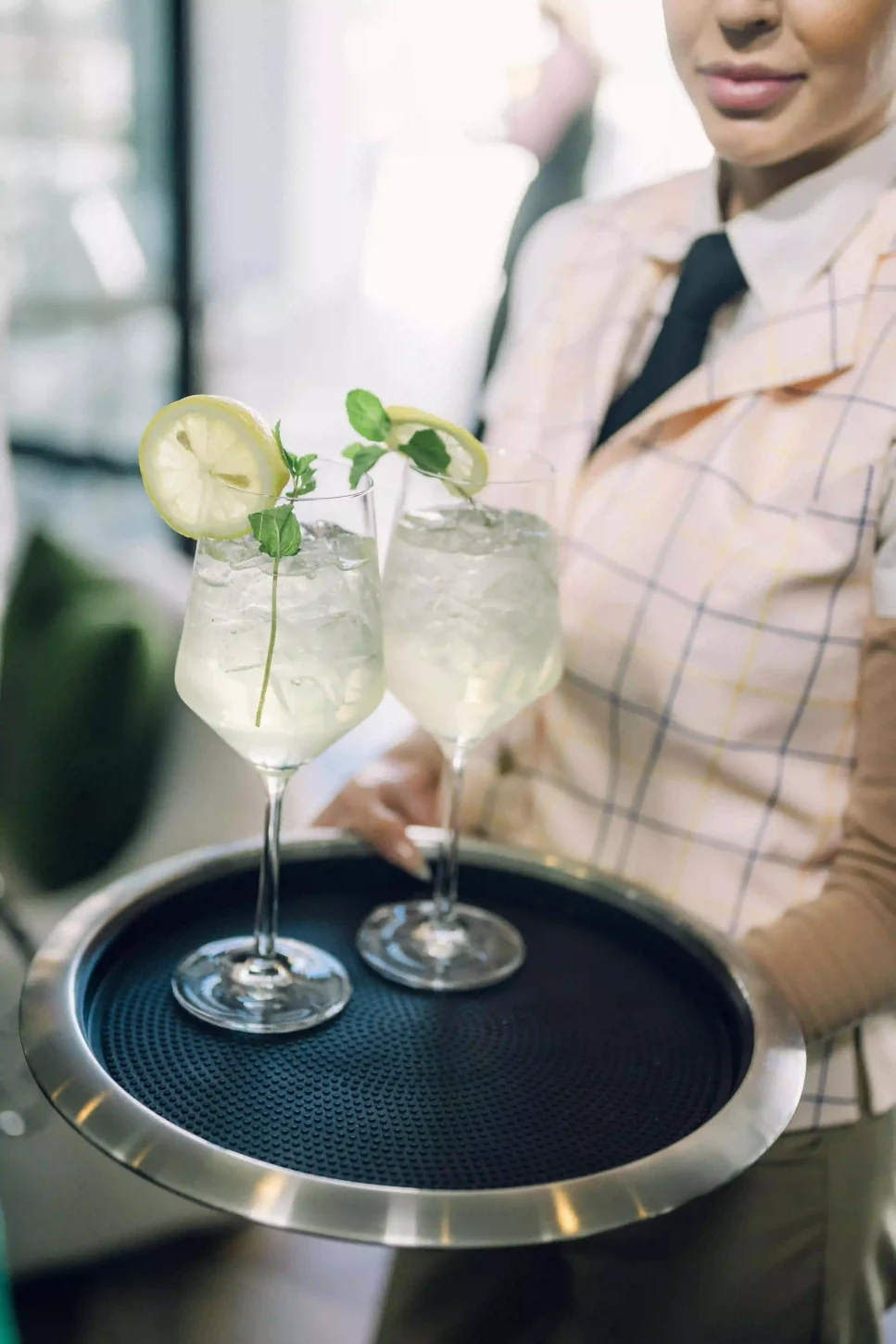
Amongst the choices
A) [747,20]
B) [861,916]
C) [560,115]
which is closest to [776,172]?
[747,20]

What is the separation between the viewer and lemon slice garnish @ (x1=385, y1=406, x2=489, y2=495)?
92 cm

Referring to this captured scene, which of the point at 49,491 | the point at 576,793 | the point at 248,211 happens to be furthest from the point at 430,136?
the point at 576,793

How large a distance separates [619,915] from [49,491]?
3.74 meters

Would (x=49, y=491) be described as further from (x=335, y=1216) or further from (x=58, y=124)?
(x=335, y=1216)

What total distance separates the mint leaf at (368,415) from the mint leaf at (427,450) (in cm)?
2

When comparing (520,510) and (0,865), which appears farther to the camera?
(0,865)

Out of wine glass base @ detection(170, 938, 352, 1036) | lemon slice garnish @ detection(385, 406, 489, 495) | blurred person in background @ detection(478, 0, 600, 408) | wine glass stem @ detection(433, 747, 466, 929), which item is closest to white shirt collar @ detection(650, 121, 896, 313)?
lemon slice garnish @ detection(385, 406, 489, 495)

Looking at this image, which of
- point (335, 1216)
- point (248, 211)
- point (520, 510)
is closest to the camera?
point (335, 1216)

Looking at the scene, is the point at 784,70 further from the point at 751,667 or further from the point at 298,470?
the point at 298,470

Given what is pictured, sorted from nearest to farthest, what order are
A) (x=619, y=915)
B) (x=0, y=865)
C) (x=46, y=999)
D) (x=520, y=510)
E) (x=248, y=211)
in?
(x=46, y=999) → (x=520, y=510) → (x=619, y=915) → (x=0, y=865) → (x=248, y=211)

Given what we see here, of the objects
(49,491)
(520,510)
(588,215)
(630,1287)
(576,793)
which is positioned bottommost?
(49,491)

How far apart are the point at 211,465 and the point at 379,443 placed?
0.17 metres

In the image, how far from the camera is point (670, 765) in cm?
124

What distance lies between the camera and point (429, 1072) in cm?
85
